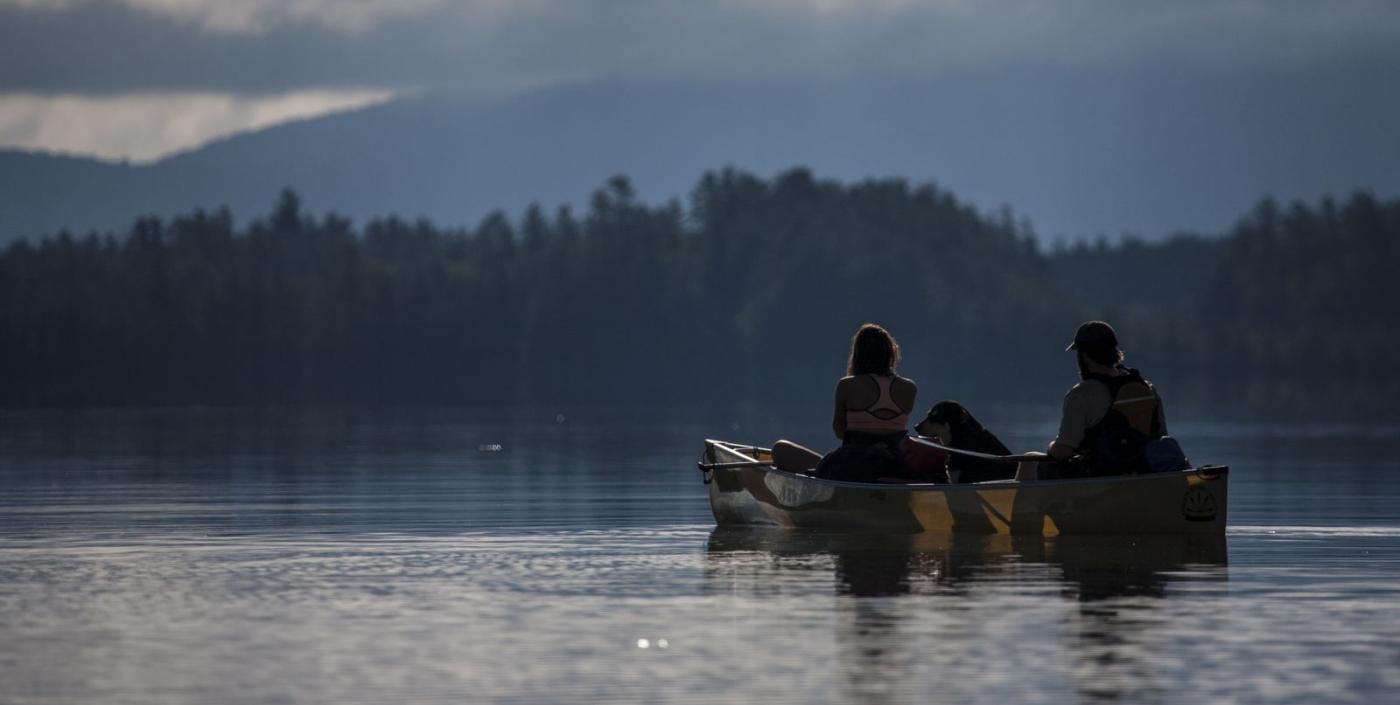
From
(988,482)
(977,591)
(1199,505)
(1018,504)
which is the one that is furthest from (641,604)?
(1199,505)

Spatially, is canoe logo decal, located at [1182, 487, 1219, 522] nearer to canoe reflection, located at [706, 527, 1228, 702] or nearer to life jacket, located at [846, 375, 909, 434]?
canoe reflection, located at [706, 527, 1228, 702]

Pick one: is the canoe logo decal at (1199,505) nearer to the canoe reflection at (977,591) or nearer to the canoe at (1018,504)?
the canoe at (1018,504)

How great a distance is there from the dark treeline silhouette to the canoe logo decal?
12376 centimetres

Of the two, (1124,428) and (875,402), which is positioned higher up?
(875,402)

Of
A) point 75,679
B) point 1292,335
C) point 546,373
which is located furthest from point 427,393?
point 75,679

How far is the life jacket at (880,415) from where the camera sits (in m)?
22.7

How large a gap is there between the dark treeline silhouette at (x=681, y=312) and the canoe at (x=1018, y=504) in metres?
122

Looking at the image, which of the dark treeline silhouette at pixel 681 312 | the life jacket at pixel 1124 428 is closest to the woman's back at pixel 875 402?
the life jacket at pixel 1124 428

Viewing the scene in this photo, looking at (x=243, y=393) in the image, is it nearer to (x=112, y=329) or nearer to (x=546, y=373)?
(x=112, y=329)

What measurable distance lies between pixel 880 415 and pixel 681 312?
163 meters

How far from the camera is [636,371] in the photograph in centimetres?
17512

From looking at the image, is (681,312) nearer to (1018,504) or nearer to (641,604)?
(1018,504)

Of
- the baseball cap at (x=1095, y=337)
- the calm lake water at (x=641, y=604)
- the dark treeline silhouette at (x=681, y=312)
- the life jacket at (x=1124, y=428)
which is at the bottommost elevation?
the calm lake water at (x=641, y=604)

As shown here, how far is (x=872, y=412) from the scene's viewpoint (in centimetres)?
2278
